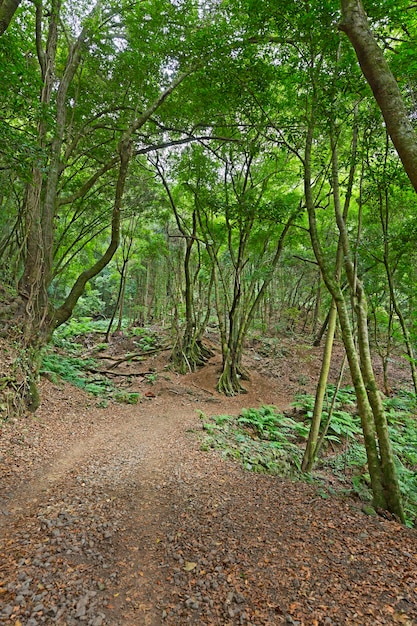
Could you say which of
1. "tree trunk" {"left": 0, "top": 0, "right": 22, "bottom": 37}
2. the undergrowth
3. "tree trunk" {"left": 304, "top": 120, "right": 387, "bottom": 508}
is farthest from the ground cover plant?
"tree trunk" {"left": 0, "top": 0, "right": 22, "bottom": 37}

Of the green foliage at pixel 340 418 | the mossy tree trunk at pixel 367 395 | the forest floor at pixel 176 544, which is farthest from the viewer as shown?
the green foliage at pixel 340 418

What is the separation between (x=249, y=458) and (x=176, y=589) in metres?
3.23

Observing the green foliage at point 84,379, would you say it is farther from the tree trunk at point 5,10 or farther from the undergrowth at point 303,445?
the tree trunk at point 5,10

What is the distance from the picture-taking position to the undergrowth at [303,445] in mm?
5296

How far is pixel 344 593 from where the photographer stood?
249 cm

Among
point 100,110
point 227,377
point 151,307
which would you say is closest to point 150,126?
point 100,110

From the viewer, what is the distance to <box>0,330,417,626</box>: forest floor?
7.52 ft

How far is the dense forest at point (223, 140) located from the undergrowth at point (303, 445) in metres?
0.78

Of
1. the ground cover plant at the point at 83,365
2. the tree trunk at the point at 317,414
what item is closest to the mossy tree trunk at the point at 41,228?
the ground cover plant at the point at 83,365

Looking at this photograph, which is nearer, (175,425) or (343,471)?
(343,471)

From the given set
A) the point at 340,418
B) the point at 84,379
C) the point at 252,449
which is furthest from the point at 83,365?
the point at 340,418

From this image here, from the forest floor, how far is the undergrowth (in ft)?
1.97

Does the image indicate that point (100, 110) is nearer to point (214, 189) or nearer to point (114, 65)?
point (114, 65)

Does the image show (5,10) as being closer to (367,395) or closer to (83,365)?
(367,395)
